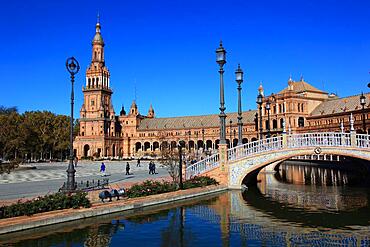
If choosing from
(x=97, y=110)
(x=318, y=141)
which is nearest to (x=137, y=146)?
(x=97, y=110)

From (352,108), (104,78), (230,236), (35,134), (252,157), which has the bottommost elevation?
(230,236)

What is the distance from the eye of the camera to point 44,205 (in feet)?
48.6

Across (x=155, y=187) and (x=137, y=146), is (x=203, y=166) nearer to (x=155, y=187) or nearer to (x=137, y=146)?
(x=155, y=187)

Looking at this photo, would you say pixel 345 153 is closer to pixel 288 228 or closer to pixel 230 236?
pixel 288 228

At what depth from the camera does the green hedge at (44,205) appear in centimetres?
1377

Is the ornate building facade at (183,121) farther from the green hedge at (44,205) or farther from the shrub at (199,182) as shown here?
the green hedge at (44,205)

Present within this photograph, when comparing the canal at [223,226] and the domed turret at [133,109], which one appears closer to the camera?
the canal at [223,226]

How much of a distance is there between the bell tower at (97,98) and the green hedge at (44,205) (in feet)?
358

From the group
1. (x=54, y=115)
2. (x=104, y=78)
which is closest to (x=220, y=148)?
(x=54, y=115)

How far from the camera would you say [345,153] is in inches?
949

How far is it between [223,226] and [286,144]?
11.6 meters

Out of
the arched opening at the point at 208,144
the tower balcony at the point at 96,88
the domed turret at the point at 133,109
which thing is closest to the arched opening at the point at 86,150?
the tower balcony at the point at 96,88

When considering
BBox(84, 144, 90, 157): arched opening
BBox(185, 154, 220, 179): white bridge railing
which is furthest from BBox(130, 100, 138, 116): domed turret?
BBox(185, 154, 220, 179): white bridge railing

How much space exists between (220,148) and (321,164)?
40830 mm
